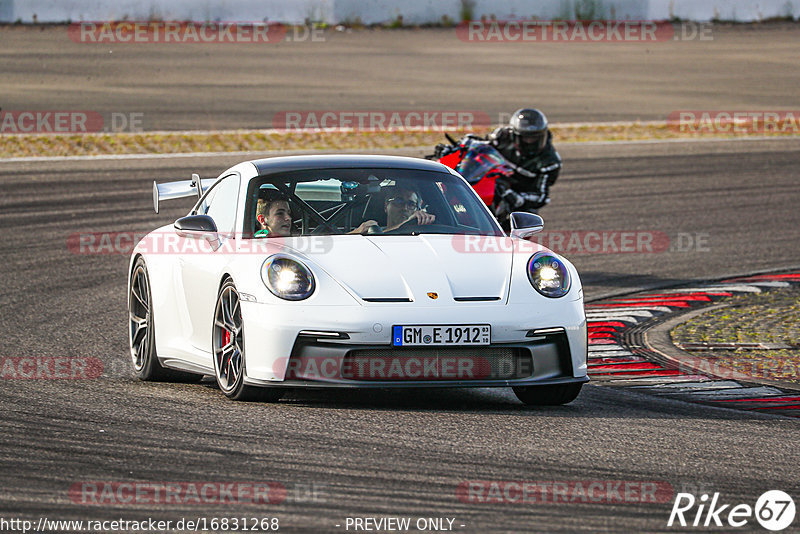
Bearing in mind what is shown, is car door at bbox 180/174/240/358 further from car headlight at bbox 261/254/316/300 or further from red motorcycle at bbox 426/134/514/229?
red motorcycle at bbox 426/134/514/229

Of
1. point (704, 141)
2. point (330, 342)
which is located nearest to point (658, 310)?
point (330, 342)

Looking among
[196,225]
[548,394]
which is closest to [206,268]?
[196,225]

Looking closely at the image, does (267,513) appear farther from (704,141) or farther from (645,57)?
(645,57)

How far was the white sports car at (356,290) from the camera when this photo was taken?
283 inches

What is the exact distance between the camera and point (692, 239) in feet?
55.1

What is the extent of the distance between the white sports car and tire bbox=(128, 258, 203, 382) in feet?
0.06

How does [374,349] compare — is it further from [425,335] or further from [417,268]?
[417,268]

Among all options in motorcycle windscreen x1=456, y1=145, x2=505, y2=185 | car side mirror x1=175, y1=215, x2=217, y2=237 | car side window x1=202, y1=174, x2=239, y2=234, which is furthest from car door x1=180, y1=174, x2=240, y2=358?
motorcycle windscreen x1=456, y1=145, x2=505, y2=185

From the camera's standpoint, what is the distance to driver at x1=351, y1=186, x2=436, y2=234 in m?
8.34

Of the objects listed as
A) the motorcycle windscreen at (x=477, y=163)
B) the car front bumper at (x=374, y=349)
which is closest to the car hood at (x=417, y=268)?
the car front bumper at (x=374, y=349)

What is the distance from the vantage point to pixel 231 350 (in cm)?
762

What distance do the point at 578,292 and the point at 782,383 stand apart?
1.77m

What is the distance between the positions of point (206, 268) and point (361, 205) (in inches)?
38.9

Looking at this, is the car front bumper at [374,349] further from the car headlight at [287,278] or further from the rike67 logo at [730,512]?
the rike67 logo at [730,512]
